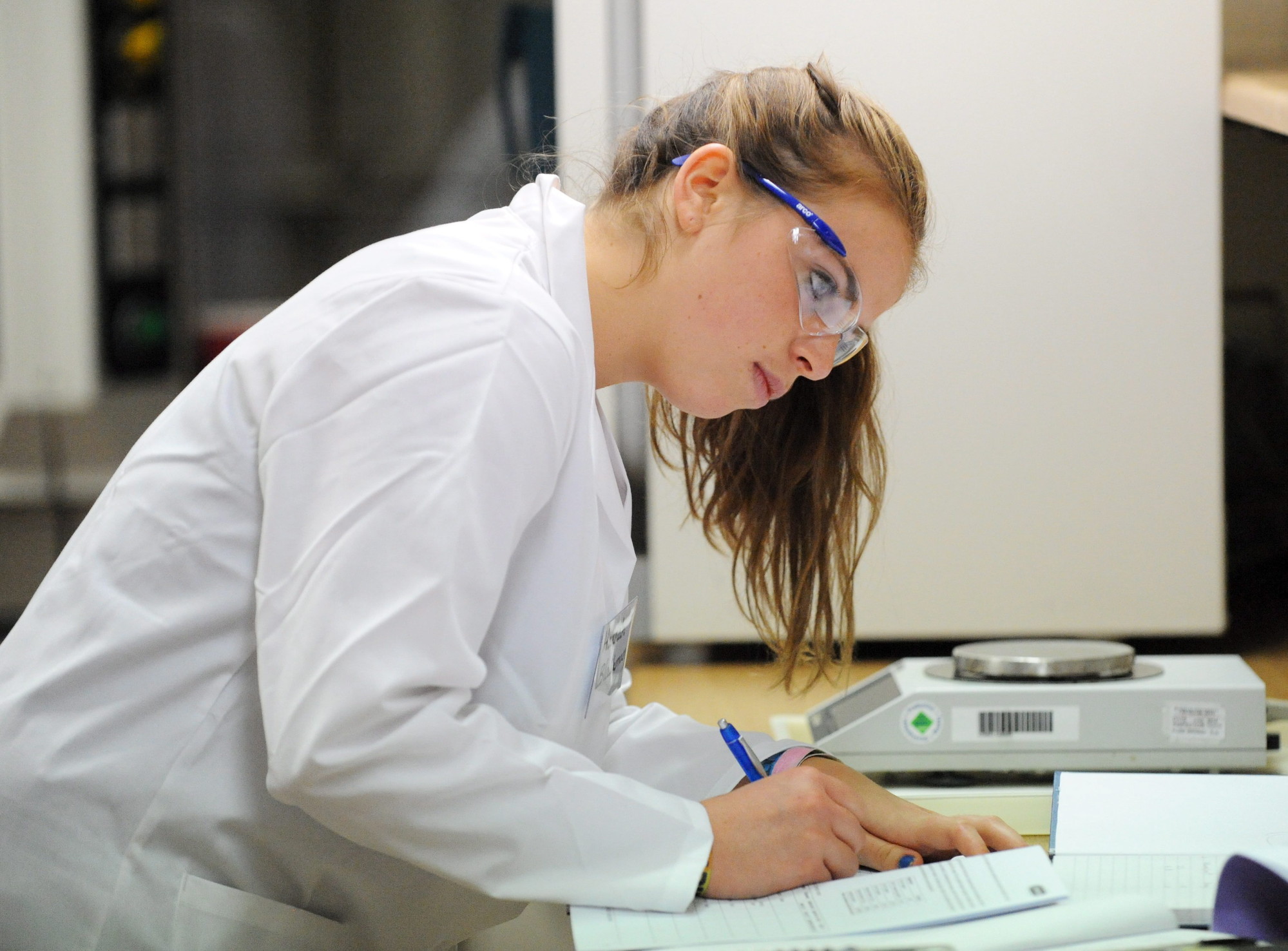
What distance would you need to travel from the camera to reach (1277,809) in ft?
2.88

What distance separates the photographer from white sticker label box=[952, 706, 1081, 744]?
3.73 feet

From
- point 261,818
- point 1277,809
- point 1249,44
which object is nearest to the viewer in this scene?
point 261,818

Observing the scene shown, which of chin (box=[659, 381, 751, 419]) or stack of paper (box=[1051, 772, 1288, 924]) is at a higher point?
chin (box=[659, 381, 751, 419])

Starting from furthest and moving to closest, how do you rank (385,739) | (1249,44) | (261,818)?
1. (1249,44)
2. (261,818)
3. (385,739)

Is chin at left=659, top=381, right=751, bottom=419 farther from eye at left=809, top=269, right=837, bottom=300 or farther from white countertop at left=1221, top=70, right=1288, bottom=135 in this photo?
white countertop at left=1221, top=70, right=1288, bottom=135

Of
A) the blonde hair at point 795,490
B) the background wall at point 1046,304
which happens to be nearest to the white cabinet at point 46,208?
the background wall at point 1046,304

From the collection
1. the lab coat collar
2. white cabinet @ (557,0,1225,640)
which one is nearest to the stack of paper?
the lab coat collar

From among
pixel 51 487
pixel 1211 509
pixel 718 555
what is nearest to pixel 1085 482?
pixel 1211 509

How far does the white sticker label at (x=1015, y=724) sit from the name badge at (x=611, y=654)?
0.37 m

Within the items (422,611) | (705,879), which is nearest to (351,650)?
(422,611)

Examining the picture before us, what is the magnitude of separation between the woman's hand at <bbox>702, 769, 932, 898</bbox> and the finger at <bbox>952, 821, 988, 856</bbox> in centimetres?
7

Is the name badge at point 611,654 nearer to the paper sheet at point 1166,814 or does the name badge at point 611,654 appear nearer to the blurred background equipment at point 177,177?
the paper sheet at point 1166,814

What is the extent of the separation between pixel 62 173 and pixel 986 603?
2.34 m

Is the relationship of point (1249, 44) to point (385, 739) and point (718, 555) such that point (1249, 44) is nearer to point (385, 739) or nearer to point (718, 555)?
point (718, 555)
